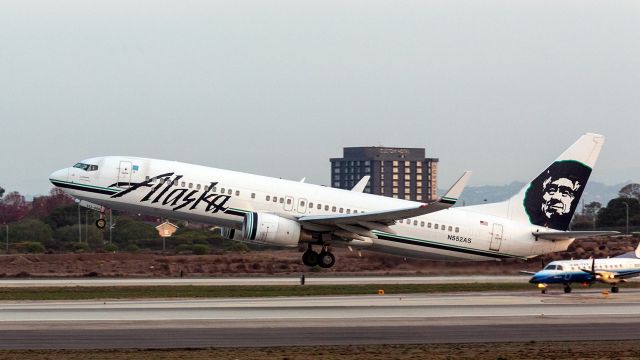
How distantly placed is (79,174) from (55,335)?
16214 millimetres

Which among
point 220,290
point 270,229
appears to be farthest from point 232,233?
point 220,290

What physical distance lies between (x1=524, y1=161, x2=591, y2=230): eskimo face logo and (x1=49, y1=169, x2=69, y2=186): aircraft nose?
958 inches

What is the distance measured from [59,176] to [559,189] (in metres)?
26.7

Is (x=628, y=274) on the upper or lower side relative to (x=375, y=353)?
upper

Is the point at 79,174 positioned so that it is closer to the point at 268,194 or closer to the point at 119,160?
the point at 119,160

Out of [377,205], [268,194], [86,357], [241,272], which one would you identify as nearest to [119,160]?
[268,194]

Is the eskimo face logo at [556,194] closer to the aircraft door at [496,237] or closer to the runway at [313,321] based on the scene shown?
the aircraft door at [496,237]

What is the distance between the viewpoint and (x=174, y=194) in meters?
52.0

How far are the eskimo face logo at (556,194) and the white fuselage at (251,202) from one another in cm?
214

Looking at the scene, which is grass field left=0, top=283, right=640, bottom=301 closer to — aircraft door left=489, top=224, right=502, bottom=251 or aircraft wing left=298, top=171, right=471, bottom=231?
aircraft door left=489, top=224, right=502, bottom=251

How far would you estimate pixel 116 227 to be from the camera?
112812 mm

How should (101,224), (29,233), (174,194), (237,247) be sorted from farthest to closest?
(29,233) < (237,247) < (101,224) < (174,194)

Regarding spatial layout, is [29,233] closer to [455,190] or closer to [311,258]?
[311,258]

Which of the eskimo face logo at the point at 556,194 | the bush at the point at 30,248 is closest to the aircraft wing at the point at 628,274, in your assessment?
the eskimo face logo at the point at 556,194
